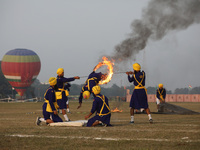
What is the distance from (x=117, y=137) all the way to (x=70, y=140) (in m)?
1.37

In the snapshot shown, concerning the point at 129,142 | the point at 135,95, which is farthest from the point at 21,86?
the point at 129,142

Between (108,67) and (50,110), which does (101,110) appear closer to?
(50,110)

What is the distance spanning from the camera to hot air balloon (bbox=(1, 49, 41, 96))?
110m

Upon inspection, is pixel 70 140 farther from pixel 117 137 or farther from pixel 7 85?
pixel 7 85

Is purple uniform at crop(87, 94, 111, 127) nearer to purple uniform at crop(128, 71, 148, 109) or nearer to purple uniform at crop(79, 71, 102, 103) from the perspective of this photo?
purple uniform at crop(128, 71, 148, 109)

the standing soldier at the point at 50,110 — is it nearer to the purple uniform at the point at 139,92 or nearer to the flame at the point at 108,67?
the purple uniform at the point at 139,92

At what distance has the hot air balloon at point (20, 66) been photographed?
10988 centimetres

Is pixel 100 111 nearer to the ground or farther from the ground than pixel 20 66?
nearer to the ground

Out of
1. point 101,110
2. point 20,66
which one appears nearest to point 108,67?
point 101,110

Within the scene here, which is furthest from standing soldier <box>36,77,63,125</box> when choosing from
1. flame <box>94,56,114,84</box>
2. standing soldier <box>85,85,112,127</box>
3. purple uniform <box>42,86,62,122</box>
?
flame <box>94,56,114,84</box>

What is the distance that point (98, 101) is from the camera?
1480 cm

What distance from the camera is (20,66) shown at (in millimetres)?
109250

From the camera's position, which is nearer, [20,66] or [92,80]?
[92,80]

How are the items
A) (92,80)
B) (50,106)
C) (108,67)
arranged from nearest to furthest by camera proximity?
(50,106) < (92,80) < (108,67)
